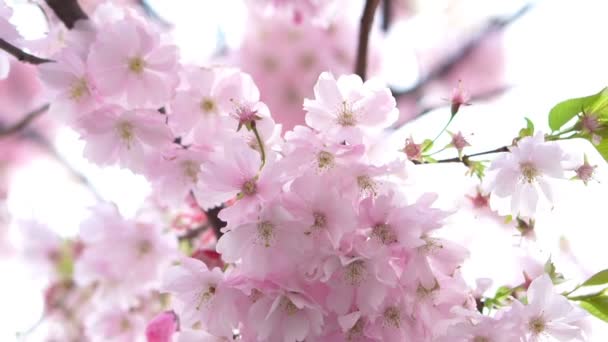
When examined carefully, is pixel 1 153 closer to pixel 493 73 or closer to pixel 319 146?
pixel 493 73

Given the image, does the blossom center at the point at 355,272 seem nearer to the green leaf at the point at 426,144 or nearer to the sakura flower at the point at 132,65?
the green leaf at the point at 426,144

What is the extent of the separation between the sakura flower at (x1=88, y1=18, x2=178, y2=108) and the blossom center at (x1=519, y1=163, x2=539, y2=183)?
371 mm

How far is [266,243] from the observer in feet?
1.74

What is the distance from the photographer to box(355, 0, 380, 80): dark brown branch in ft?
2.62

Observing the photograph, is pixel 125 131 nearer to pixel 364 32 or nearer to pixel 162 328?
pixel 162 328

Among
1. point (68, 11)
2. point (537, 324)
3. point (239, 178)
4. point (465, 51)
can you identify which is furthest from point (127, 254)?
point (465, 51)

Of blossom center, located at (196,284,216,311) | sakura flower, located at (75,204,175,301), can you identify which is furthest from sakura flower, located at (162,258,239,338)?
sakura flower, located at (75,204,175,301)

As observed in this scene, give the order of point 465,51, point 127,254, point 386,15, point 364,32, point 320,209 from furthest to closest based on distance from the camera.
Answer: point 465,51, point 386,15, point 127,254, point 364,32, point 320,209

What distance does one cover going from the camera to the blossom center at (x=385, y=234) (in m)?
0.53

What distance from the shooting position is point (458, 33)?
1.59m

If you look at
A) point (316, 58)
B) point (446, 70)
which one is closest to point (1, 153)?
point (316, 58)

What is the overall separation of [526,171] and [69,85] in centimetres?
47

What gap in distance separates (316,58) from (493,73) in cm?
47

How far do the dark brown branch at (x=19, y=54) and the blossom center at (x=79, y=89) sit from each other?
40 millimetres
